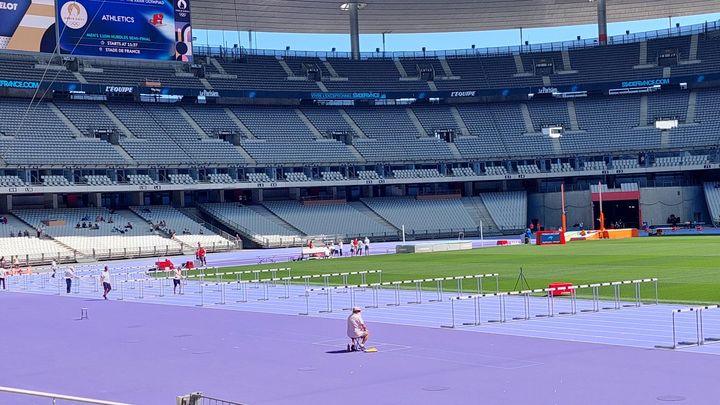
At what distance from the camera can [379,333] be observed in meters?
25.0

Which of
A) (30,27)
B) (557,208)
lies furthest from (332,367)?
(557,208)

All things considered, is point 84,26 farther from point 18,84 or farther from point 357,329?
Result: point 357,329

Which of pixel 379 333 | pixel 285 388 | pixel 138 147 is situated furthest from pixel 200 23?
pixel 285 388

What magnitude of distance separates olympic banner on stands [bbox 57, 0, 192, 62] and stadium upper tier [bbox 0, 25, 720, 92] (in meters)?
30.1

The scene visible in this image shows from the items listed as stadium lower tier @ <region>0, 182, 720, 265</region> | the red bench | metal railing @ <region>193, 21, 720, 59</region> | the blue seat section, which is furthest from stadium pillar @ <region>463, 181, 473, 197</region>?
the red bench

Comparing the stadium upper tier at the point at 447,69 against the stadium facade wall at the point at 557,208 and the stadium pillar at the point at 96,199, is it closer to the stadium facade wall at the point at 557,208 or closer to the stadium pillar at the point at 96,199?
the stadium pillar at the point at 96,199

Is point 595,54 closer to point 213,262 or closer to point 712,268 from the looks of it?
point 213,262

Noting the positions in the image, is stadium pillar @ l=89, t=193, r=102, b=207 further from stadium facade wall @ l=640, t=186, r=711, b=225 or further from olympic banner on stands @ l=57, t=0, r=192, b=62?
stadium facade wall @ l=640, t=186, r=711, b=225

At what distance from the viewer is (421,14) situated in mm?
89750

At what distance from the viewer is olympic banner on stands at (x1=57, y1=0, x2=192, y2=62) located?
1983 inches

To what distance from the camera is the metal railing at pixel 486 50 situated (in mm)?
92000

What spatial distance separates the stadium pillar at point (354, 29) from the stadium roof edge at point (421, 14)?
43.5 inches

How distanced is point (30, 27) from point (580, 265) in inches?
1256

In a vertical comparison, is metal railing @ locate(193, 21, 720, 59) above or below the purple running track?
above
